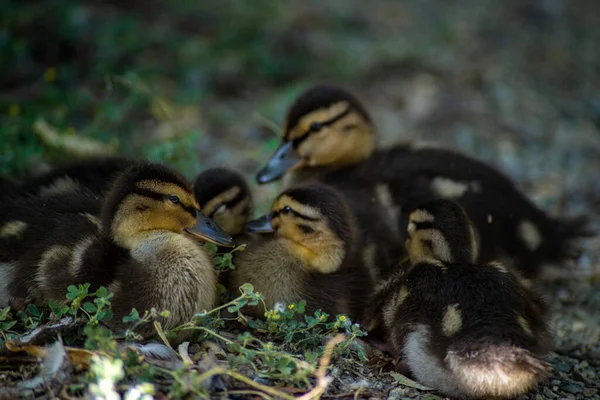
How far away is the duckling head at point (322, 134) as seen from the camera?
3.80 m

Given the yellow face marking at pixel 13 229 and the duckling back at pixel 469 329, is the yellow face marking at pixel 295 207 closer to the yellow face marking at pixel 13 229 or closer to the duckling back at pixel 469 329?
the duckling back at pixel 469 329

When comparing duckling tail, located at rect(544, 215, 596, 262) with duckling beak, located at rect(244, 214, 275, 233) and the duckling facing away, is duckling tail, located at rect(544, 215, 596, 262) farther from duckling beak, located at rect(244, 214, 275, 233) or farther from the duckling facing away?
duckling beak, located at rect(244, 214, 275, 233)

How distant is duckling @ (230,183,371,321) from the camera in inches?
120

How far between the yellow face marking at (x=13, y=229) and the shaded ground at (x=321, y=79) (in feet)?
2.99

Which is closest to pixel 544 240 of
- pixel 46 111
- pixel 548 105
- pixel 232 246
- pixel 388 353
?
pixel 388 353

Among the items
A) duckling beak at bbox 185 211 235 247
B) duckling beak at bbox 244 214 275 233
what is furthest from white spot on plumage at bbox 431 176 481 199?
duckling beak at bbox 185 211 235 247

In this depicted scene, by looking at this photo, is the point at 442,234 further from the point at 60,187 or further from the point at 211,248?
the point at 60,187

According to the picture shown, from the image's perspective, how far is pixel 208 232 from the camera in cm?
298

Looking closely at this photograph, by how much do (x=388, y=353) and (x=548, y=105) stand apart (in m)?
3.33

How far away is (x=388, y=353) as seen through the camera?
3.03 m

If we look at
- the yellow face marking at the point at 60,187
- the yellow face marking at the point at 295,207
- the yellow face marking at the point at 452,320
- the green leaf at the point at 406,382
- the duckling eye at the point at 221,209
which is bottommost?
the green leaf at the point at 406,382

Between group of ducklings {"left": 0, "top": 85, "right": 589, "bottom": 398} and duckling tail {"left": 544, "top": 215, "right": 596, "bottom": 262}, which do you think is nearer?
group of ducklings {"left": 0, "top": 85, "right": 589, "bottom": 398}

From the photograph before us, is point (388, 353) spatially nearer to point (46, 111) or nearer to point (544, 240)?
point (544, 240)

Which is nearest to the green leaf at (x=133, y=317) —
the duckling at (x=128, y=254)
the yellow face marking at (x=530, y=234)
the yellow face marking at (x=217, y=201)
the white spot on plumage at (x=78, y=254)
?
the duckling at (x=128, y=254)
